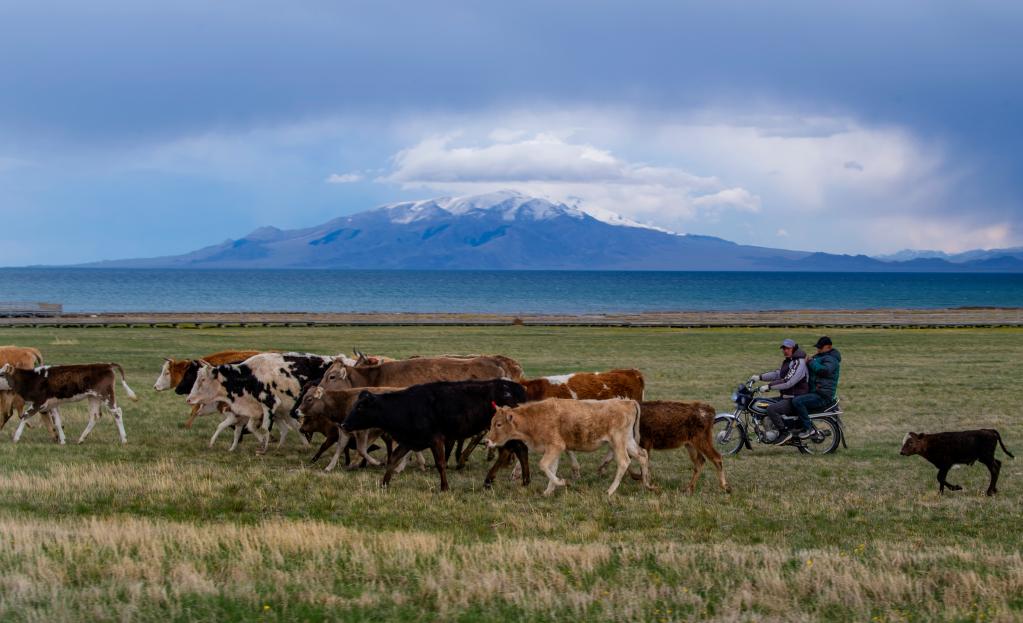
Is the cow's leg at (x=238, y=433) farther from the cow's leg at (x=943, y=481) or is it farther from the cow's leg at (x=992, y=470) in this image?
the cow's leg at (x=992, y=470)

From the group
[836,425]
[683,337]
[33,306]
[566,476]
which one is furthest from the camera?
[33,306]

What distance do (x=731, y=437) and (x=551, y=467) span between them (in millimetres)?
5685

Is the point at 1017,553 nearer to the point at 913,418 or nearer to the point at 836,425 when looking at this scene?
the point at 836,425

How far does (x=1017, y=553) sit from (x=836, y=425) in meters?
8.02

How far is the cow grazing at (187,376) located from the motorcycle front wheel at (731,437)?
9773mm

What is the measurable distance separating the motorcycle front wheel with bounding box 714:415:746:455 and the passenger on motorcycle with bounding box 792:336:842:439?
3.35ft

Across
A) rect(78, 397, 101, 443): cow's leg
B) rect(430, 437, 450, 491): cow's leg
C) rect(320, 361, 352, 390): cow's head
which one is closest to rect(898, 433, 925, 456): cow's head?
rect(430, 437, 450, 491): cow's leg

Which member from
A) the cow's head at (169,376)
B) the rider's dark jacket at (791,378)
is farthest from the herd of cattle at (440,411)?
the rider's dark jacket at (791,378)

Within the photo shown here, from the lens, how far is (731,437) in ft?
62.2

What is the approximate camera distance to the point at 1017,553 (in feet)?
34.3

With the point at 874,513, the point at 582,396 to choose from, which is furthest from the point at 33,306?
the point at 874,513

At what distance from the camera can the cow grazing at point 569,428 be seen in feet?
47.5

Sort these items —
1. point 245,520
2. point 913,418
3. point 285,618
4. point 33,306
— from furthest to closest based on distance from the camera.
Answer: point 33,306, point 913,418, point 245,520, point 285,618

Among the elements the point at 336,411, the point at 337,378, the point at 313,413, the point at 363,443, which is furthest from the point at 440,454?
the point at 337,378
